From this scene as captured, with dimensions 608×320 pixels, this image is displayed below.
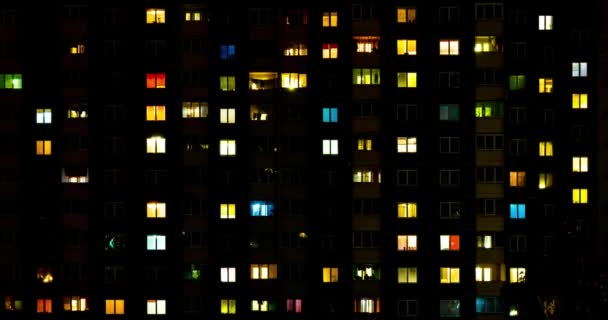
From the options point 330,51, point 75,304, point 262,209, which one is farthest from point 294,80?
point 75,304

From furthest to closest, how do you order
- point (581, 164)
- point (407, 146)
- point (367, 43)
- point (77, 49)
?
point (581, 164)
point (77, 49)
point (367, 43)
point (407, 146)

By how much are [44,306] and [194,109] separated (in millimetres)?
23551

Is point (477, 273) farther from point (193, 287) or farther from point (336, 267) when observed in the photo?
point (193, 287)

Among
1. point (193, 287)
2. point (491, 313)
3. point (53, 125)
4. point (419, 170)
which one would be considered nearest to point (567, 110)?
point (419, 170)

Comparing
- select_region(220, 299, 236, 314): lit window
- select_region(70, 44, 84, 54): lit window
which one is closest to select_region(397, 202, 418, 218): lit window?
select_region(220, 299, 236, 314): lit window

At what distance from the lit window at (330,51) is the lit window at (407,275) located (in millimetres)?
21212

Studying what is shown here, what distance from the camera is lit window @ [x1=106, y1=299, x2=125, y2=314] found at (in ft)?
262

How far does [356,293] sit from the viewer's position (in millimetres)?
79562

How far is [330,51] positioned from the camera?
80125 mm

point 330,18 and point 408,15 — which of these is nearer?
point 330,18

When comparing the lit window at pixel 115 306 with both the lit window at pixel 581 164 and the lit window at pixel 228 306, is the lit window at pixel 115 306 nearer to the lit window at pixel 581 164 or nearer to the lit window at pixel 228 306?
the lit window at pixel 228 306

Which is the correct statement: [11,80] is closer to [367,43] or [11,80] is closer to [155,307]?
[155,307]

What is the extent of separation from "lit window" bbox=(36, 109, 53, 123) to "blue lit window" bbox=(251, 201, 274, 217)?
69.2ft

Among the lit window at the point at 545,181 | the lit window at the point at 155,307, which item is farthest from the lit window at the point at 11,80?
the lit window at the point at 545,181
